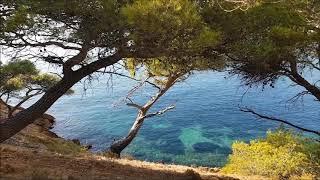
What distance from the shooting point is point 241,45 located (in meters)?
10.9

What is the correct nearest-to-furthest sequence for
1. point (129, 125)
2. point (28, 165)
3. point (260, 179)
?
point (28, 165) < point (260, 179) < point (129, 125)

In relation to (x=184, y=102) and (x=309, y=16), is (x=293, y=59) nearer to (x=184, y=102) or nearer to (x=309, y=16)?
(x=309, y=16)

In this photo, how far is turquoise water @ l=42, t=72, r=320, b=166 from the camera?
94.2ft

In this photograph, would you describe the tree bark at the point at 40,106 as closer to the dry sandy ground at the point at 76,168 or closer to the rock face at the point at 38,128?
the dry sandy ground at the point at 76,168

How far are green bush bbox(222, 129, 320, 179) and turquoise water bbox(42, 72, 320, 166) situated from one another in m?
8.54

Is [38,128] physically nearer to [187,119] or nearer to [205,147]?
[187,119]

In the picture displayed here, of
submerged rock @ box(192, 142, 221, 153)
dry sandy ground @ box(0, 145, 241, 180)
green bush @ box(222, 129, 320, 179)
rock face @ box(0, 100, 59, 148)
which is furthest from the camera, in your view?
submerged rock @ box(192, 142, 221, 153)

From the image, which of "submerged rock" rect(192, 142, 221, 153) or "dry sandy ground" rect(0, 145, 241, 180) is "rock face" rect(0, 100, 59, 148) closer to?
"dry sandy ground" rect(0, 145, 241, 180)

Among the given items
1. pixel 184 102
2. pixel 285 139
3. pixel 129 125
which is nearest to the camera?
pixel 285 139

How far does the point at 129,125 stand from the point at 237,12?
79.3ft

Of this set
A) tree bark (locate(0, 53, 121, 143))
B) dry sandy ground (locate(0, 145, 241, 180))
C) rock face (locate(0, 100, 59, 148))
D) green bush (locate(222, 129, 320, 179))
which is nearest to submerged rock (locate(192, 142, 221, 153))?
rock face (locate(0, 100, 59, 148))

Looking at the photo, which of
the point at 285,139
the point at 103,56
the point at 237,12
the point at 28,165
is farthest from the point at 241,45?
the point at 285,139

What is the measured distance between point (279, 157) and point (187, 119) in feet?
61.7

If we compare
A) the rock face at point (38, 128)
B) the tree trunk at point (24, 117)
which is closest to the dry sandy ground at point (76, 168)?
the tree trunk at point (24, 117)
